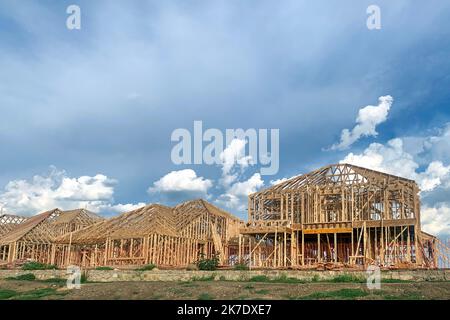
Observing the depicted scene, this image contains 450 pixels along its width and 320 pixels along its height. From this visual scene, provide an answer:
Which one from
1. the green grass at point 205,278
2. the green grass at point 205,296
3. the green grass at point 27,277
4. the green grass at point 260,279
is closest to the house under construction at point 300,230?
the green grass at point 260,279

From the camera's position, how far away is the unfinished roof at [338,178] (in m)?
39.8

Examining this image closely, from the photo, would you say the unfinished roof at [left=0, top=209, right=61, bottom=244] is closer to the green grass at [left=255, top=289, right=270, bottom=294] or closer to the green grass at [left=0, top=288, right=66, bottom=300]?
the green grass at [left=0, top=288, right=66, bottom=300]

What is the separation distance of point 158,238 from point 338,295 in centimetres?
2555

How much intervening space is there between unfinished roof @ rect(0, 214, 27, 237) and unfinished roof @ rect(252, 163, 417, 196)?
132 feet

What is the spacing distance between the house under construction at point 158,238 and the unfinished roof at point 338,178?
863 cm

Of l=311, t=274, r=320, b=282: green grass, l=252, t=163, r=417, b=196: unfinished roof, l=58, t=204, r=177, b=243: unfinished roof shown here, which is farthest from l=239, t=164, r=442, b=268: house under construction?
l=311, t=274, r=320, b=282: green grass

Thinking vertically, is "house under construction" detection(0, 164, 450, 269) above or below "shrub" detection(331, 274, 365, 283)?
above

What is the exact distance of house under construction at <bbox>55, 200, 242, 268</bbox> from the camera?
1677 inches

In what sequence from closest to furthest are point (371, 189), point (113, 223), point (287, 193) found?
1. point (371, 189)
2. point (287, 193)
3. point (113, 223)

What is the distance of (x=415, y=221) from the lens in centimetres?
3509

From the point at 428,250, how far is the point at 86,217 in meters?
41.7

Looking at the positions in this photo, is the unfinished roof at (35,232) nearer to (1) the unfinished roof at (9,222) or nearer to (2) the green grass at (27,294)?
(1) the unfinished roof at (9,222)
